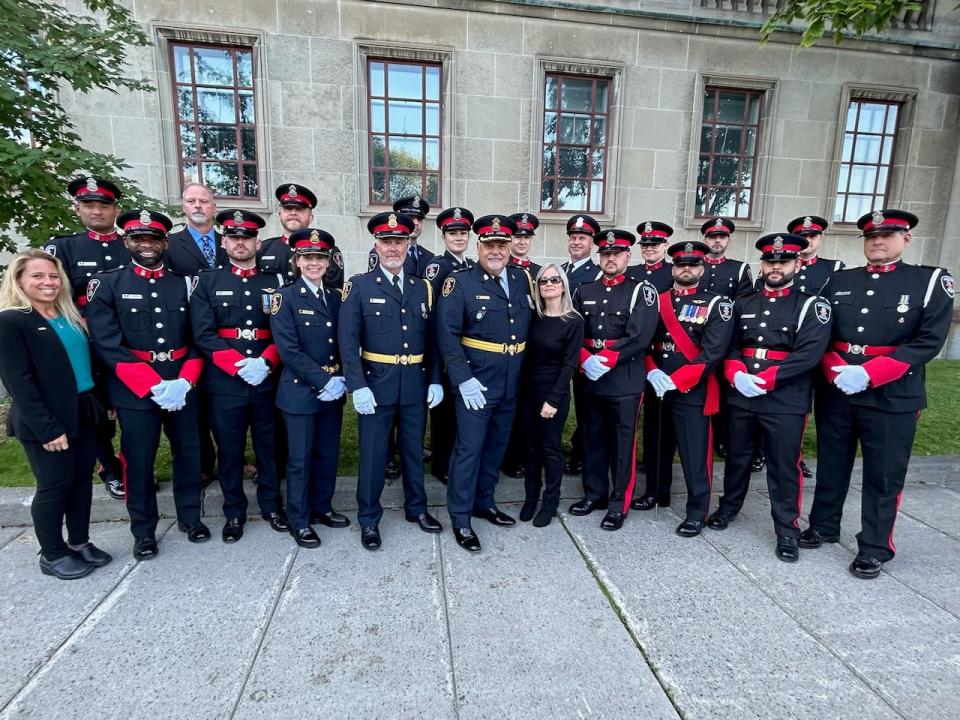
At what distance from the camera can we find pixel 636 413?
3865 mm

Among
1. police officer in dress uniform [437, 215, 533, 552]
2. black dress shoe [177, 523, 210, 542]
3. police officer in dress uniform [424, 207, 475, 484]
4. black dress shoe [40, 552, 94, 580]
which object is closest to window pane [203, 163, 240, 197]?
police officer in dress uniform [424, 207, 475, 484]

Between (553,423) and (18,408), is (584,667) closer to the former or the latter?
(553,423)

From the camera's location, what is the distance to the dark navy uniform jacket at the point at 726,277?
16.4ft

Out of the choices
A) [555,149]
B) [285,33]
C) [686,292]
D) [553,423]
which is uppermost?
[285,33]

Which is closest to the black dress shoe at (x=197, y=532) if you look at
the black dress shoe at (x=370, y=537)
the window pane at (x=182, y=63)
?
the black dress shoe at (x=370, y=537)

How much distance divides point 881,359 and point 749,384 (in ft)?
2.40

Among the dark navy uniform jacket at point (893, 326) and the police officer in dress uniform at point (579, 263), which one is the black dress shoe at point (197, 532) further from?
the dark navy uniform jacket at point (893, 326)

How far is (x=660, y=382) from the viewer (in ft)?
12.4

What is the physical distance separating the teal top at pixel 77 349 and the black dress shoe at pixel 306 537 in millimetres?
1602

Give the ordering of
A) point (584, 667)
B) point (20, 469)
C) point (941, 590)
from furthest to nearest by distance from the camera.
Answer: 1. point (20, 469)
2. point (941, 590)
3. point (584, 667)

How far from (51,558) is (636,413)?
3950mm

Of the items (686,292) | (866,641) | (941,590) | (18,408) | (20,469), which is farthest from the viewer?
(20,469)

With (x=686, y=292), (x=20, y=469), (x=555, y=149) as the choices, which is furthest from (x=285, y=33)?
(x=686, y=292)

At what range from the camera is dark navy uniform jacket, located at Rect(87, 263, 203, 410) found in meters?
3.15
